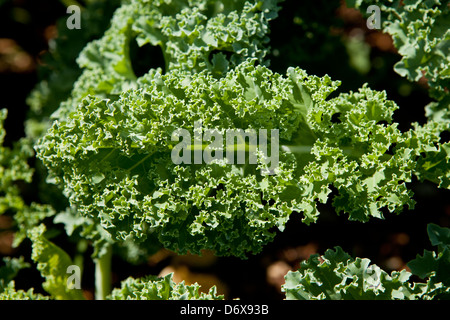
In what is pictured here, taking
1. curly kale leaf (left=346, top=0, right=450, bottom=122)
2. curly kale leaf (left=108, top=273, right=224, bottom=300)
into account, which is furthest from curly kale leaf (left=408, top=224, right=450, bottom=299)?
curly kale leaf (left=108, top=273, right=224, bottom=300)

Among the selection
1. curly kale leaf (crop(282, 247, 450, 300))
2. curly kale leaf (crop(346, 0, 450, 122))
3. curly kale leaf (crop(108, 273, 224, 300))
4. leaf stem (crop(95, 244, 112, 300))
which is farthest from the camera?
leaf stem (crop(95, 244, 112, 300))

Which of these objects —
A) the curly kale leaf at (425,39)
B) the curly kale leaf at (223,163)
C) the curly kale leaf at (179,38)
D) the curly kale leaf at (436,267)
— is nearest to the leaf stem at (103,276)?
the curly kale leaf at (223,163)

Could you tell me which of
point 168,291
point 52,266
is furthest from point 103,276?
point 168,291

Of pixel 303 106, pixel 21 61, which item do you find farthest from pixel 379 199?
pixel 21 61

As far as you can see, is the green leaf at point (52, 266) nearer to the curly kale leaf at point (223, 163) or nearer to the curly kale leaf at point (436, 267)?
the curly kale leaf at point (223, 163)

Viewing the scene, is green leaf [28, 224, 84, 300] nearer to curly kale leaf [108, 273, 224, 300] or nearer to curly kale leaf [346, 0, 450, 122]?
curly kale leaf [108, 273, 224, 300]

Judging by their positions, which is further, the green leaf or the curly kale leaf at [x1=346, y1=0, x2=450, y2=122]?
the green leaf

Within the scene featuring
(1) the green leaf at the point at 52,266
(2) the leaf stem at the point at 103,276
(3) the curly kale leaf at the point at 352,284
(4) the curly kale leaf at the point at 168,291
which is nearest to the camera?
(3) the curly kale leaf at the point at 352,284

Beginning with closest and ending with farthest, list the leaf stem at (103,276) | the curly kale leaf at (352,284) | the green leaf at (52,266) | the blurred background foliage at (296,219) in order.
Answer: the curly kale leaf at (352,284) → the green leaf at (52,266) → the leaf stem at (103,276) → the blurred background foliage at (296,219)

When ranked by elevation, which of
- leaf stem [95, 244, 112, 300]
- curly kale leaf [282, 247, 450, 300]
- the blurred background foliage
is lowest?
curly kale leaf [282, 247, 450, 300]
